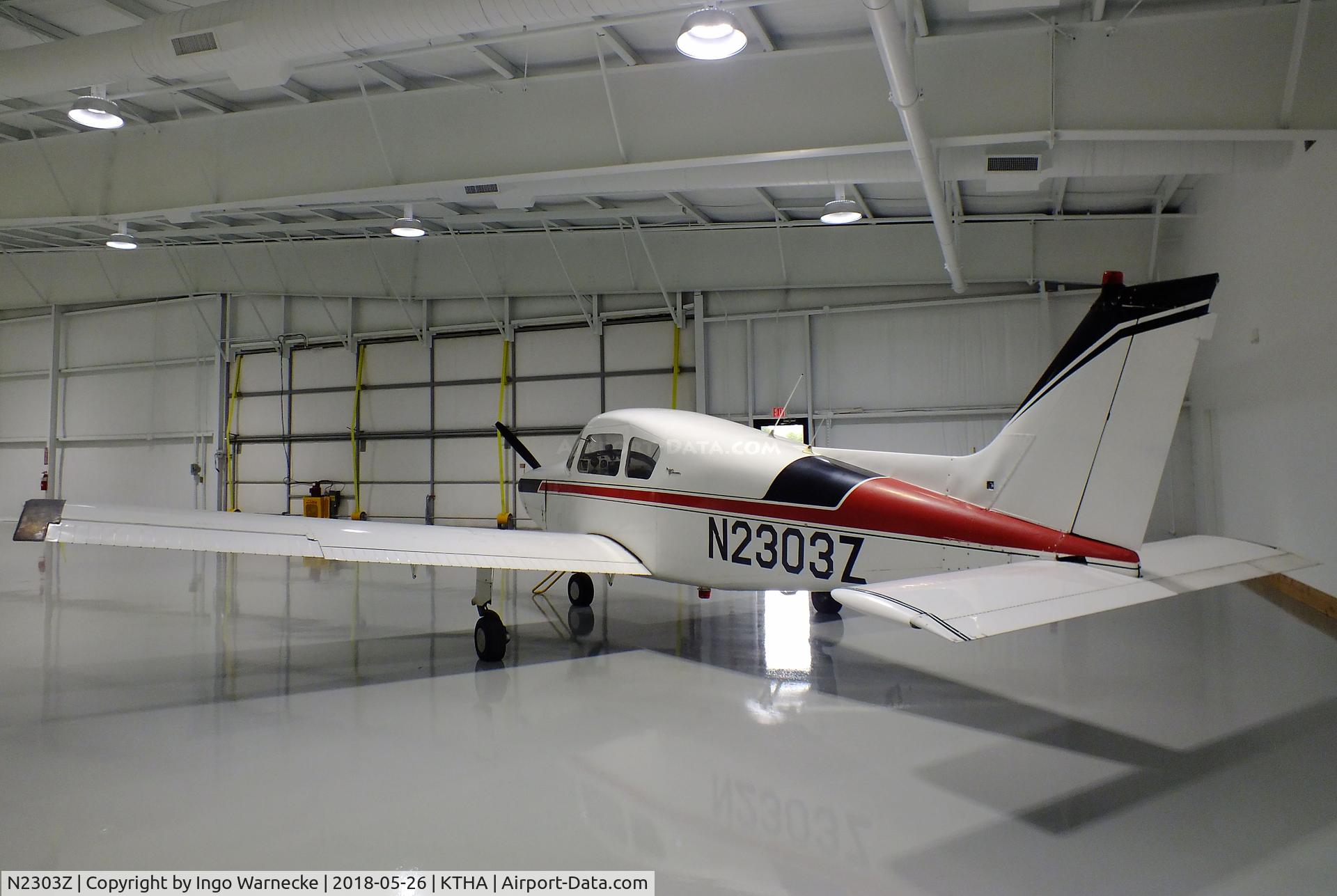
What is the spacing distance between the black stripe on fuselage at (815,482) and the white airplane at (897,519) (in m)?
0.02

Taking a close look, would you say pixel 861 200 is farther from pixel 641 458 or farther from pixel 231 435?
pixel 231 435

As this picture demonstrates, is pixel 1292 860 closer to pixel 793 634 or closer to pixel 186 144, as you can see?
pixel 793 634

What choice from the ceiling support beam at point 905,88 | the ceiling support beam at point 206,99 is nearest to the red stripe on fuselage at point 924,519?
the ceiling support beam at point 905,88

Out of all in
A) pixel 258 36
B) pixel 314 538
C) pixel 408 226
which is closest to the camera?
pixel 314 538

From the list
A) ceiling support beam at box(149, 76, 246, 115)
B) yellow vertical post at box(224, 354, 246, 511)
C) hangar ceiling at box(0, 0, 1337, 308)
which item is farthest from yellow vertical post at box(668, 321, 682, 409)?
yellow vertical post at box(224, 354, 246, 511)

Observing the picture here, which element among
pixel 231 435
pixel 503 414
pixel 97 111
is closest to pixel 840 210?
pixel 97 111

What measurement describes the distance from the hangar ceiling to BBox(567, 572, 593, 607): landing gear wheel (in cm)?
495

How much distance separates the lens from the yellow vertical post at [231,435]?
67.2 feet

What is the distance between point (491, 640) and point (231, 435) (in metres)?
17.5

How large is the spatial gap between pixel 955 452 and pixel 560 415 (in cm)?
847

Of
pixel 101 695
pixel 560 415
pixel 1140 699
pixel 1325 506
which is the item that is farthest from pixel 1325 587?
pixel 560 415

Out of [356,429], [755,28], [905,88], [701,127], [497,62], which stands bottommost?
[356,429]

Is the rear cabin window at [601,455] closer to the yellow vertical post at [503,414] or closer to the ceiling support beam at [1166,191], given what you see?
the ceiling support beam at [1166,191]

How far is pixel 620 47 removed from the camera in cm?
861
